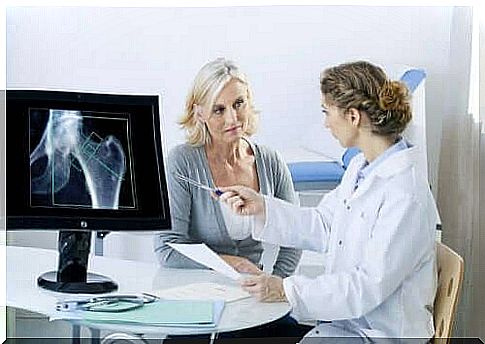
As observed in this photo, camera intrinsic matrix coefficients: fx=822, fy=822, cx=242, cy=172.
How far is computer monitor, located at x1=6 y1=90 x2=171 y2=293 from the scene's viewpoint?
194 centimetres

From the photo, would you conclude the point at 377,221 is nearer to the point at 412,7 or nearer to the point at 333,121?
the point at 333,121

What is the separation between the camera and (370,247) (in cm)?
192

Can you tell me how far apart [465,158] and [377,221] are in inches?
10.9

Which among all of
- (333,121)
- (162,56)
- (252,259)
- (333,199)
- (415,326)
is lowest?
(415,326)

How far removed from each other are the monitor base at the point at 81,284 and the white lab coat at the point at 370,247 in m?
0.38

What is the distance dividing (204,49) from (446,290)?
809 millimetres

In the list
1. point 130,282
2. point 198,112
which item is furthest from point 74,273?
point 198,112

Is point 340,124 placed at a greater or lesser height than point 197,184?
greater

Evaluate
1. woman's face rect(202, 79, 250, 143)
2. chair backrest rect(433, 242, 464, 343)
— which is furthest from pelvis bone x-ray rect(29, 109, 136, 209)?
chair backrest rect(433, 242, 464, 343)

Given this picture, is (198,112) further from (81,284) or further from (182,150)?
(81,284)

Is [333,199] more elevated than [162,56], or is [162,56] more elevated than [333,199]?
[162,56]

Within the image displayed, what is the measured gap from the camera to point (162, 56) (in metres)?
1.94

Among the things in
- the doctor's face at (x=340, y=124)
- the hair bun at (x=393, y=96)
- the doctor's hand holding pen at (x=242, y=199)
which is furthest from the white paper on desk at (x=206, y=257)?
the hair bun at (x=393, y=96)

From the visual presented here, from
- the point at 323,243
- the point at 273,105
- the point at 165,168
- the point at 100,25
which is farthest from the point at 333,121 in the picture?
the point at 100,25
